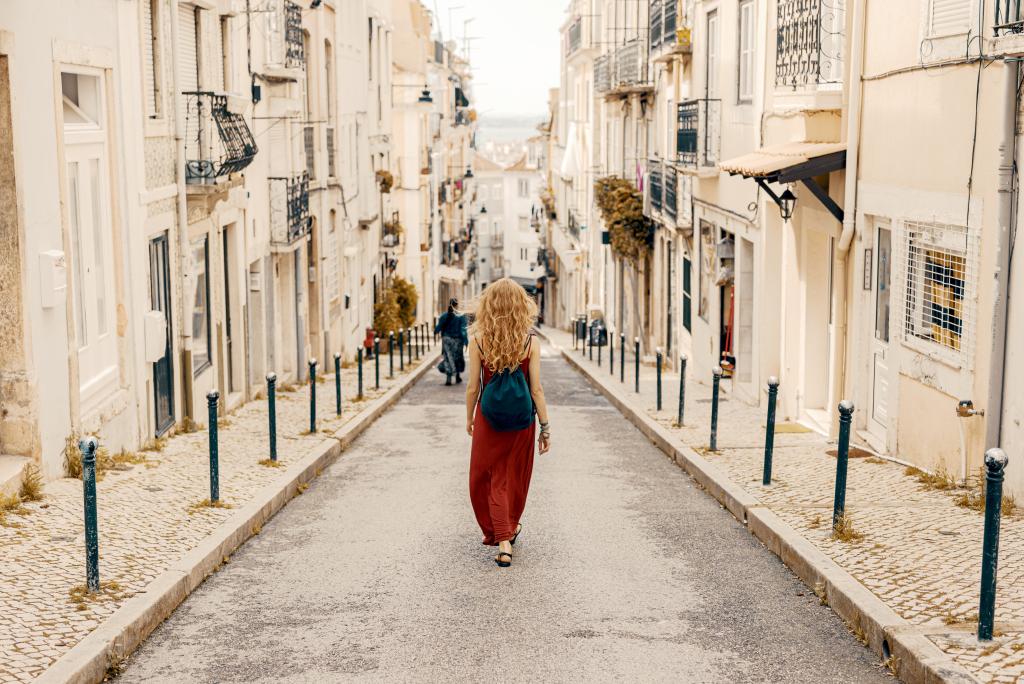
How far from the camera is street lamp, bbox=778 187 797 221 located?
14.4 m

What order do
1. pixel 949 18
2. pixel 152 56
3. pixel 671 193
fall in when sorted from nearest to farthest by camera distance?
pixel 949 18 → pixel 152 56 → pixel 671 193

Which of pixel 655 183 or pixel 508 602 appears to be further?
pixel 655 183

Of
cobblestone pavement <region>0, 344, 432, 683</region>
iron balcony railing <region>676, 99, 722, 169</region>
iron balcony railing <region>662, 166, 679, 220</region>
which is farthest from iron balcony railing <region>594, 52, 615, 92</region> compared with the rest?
cobblestone pavement <region>0, 344, 432, 683</region>

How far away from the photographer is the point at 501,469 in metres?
7.97

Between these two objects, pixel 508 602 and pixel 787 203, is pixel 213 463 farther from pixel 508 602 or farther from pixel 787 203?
pixel 787 203

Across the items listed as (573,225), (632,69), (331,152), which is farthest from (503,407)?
(573,225)

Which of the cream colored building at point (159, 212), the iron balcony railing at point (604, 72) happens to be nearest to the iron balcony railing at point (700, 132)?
the cream colored building at point (159, 212)

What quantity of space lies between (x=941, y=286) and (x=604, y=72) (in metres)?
26.1

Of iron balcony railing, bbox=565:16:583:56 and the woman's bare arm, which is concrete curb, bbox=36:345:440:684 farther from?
iron balcony railing, bbox=565:16:583:56

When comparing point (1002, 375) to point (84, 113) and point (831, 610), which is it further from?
point (84, 113)

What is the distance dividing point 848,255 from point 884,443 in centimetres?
220

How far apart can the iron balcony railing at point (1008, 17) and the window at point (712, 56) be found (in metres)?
11.3

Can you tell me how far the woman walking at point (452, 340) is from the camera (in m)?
23.1

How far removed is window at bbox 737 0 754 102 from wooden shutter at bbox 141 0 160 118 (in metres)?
8.19
